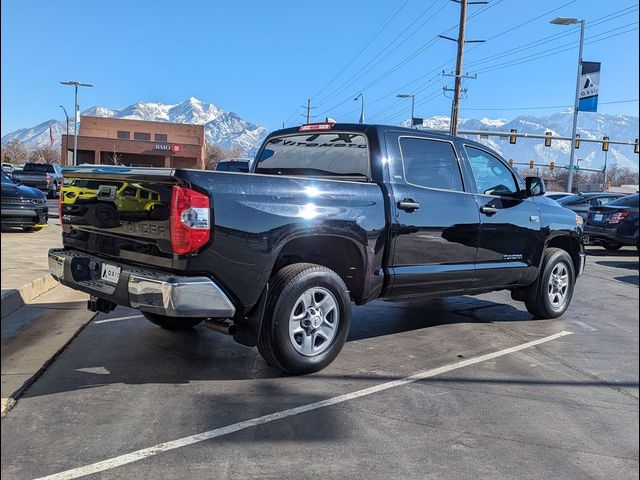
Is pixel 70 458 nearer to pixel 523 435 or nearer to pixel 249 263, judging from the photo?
pixel 249 263

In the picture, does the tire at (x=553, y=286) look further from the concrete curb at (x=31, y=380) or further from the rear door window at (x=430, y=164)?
the concrete curb at (x=31, y=380)

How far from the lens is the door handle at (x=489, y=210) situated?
582 centimetres

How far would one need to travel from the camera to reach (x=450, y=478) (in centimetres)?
305

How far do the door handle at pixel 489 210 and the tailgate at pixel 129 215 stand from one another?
3.16m

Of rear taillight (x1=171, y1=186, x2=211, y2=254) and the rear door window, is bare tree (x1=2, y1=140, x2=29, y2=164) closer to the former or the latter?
rear taillight (x1=171, y1=186, x2=211, y2=254)

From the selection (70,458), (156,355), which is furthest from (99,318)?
(70,458)

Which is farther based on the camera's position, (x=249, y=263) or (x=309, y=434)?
(x=249, y=263)

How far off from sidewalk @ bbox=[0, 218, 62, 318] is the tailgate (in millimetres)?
645

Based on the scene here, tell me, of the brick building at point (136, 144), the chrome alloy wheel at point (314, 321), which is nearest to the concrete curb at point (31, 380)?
Result: the chrome alloy wheel at point (314, 321)

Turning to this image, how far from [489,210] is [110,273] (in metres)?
3.78

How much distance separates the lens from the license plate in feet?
13.8

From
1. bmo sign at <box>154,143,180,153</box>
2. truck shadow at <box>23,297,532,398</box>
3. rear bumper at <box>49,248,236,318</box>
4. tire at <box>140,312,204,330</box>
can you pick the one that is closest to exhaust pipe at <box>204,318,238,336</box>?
rear bumper at <box>49,248,236,318</box>

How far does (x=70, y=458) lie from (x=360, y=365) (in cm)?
254

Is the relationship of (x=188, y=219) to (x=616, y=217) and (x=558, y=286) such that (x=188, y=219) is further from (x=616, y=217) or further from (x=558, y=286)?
(x=616, y=217)
